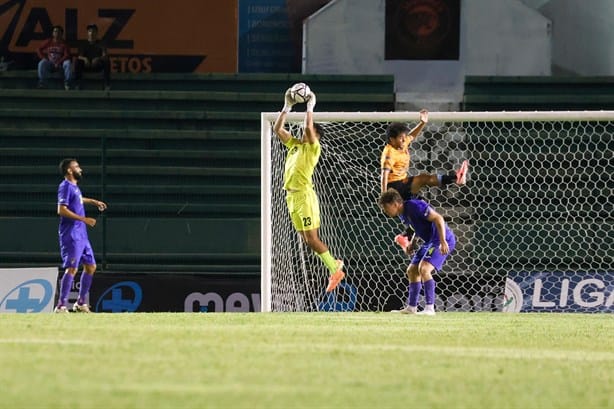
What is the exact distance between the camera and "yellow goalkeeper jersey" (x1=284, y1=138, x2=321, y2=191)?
14.5 m

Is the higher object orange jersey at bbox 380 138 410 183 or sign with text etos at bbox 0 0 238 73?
sign with text etos at bbox 0 0 238 73

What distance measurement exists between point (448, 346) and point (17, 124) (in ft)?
43.9

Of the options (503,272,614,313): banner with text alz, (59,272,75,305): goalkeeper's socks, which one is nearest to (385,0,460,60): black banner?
(503,272,614,313): banner with text alz

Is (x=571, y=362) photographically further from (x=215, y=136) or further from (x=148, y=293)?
(x=215, y=136)

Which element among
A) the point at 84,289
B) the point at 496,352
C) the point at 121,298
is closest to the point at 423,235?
the point at 84,289

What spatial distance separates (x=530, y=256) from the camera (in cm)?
1870

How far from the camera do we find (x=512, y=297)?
55.9 ft

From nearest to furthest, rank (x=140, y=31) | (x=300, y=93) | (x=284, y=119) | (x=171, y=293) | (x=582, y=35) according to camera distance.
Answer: (x=300, y=93), (x=284, y=119), (x=171, y=293), (x=582, y=35), (x=140, y=31)

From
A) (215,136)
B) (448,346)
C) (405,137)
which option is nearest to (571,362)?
(448,346)

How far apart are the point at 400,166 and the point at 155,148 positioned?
7008mm

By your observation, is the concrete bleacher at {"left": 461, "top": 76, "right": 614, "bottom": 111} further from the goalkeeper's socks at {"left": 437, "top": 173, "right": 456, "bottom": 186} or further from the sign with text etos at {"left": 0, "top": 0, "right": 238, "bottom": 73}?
the goalkeeper's socks at {"left": 437, "top": 173, "right": 456, "bottom": 186}

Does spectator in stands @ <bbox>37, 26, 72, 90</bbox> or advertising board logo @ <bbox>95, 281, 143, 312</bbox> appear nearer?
advertising board logo @ <bbox>95, 281, 143, 312</bbox>

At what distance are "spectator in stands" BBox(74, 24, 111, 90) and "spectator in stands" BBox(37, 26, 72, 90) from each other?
0.15 m

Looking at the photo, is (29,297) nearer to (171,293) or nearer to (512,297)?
(171,293)
